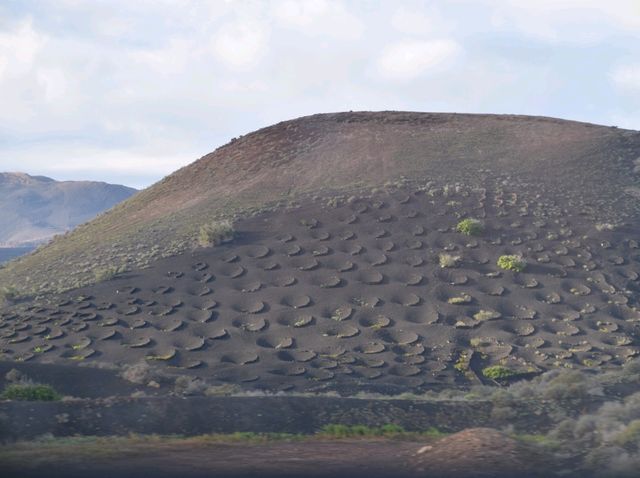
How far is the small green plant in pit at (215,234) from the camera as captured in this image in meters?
34.0

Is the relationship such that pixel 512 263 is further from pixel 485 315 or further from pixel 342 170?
pixel 342 170

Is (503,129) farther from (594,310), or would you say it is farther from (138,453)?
(138,453)

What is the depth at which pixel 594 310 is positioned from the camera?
29328 millimetres

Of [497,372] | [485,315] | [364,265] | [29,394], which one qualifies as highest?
[364,265]

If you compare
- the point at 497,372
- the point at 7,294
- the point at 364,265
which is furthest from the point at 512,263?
the point at 7,294

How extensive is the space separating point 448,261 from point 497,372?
28.2ft

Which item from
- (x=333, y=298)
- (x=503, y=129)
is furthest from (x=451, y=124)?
(x=333, y=298)

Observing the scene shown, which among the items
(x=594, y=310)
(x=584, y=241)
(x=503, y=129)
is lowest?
(x=594, y=310)

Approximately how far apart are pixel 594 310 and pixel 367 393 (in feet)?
39.9

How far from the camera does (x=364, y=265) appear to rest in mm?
31969

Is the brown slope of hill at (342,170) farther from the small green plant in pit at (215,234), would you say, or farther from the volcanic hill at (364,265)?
the small green plant in pit at (215,234)

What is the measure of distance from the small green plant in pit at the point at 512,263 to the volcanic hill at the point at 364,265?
378 millimetres

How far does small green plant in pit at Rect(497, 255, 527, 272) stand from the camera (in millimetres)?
32094

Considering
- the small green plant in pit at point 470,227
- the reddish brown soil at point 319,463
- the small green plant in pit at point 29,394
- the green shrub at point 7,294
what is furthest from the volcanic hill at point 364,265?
the reddish brown soil at point 319,463
